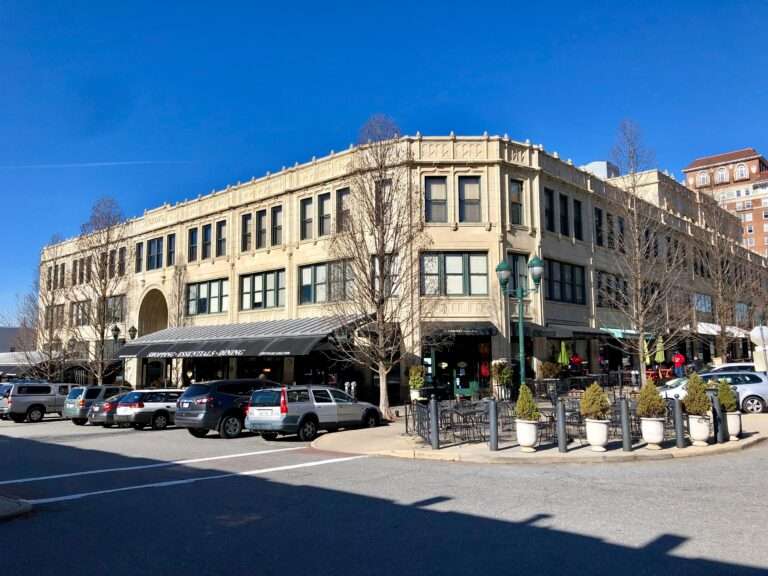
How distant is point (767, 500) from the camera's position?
8.52m

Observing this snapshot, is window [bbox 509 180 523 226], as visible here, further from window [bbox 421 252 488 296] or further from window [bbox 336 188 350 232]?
Result: window [bbox 336 188 350 232]

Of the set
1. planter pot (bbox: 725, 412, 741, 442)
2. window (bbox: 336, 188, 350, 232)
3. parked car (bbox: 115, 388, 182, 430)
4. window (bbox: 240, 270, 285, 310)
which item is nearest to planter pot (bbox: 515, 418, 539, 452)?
planter pot (bbox: 725, 412, 741, 442)

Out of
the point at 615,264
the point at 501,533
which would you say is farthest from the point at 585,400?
the point at 615,264

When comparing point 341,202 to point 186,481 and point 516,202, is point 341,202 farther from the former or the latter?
point 186,481

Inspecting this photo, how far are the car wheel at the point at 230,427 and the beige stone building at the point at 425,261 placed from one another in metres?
6.26

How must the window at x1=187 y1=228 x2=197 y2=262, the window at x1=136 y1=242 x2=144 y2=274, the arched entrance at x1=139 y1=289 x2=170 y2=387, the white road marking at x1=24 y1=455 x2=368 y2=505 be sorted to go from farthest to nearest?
the window at x1=136 y1=242 x2=144 y2=274 → the arched entrance at x1=139 y1=289 x2=170 y2=387 → the window at x1=187 y1=228 x2=197 y2=262 → the white road marking at x1=24 y1=455 x2=368 y2=505

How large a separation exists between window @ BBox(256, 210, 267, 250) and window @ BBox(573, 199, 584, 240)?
16.4m

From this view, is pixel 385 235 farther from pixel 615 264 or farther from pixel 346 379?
pixel 615 264

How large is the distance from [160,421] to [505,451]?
46.5 ft

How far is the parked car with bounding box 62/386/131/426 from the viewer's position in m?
25.5

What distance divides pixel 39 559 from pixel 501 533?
15.5ft

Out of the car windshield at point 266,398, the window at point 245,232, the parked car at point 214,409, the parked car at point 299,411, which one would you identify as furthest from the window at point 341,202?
the car windshield at point 266,398

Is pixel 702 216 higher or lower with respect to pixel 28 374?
higher

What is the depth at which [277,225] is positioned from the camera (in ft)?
115
